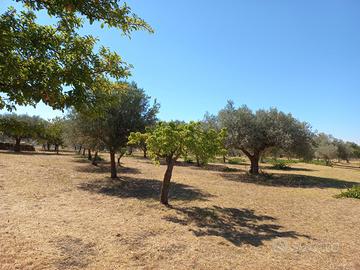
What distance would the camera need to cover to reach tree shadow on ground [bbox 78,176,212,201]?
17.5 m

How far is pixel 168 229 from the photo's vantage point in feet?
36.6

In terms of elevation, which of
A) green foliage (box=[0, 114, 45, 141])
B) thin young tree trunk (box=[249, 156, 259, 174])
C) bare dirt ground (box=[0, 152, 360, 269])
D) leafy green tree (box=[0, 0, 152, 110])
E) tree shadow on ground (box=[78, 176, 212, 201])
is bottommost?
bare dirt ground (box=[0, 152, 360, 269])

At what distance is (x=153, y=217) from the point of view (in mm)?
12703

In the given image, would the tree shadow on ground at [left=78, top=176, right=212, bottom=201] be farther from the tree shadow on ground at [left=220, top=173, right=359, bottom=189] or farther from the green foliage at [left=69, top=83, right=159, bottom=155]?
the tree shadow on ground at [left=220, top=173, right=359, bottom=189]

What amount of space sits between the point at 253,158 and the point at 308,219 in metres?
19.6

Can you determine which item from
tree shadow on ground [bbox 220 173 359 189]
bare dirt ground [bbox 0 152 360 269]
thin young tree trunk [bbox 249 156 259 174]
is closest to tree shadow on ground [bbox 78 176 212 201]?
bare dirt ground [bbox 0 152 360 269]

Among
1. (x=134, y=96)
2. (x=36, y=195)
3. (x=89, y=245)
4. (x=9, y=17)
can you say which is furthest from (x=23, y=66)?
(x=134, y=96)

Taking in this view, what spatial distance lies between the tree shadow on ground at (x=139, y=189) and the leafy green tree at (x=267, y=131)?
32.8 ft

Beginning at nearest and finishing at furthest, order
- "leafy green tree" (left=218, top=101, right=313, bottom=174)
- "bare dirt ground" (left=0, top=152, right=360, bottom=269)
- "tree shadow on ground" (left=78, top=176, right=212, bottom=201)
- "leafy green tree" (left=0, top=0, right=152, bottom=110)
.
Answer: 1. "leafy green tree" (left=0, top=0, right=152, bottom=110)
2. "bare dirt ground" (left=0, top=152, right=360, bottom=269)
3. "tree shadow on ground" (left=78, top=176, right=212, bottom=201)
4. "leafy green tree" (left=218, top=101, right=313, bottom=174)

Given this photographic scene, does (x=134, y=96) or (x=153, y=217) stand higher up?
(x=134, y=96)

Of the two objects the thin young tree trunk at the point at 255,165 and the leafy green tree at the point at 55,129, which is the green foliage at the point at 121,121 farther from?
the thin young tree trunk at the point at 255,165

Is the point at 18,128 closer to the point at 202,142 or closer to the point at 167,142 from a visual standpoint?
the point at 167,142

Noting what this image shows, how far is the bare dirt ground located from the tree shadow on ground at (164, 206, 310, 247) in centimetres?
4

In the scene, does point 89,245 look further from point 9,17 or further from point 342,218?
point 342,218
